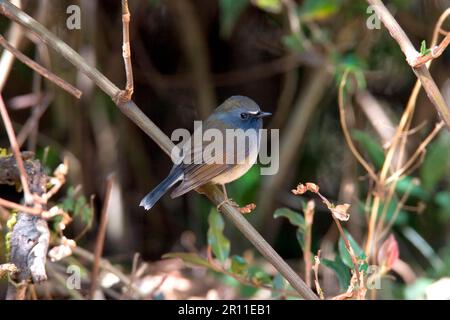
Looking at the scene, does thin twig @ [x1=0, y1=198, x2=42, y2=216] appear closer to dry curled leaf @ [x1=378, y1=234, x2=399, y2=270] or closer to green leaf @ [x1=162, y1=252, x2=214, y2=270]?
green leaf @ [x1=162, y1=252, x2=214, y2=270]

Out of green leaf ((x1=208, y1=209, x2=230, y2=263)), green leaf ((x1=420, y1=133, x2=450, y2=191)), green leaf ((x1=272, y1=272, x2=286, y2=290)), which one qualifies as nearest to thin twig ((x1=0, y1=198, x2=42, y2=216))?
green leaf ((x1=208, y1=209, x2=230, y2=263))

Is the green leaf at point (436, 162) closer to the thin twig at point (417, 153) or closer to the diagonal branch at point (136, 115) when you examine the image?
the thin twig at point (417, 153)

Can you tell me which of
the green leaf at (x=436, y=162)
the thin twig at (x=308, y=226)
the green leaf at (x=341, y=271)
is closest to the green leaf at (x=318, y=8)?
the green leaf at (x=436, y=162)

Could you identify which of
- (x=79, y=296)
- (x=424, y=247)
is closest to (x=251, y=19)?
(x=424, y=247)

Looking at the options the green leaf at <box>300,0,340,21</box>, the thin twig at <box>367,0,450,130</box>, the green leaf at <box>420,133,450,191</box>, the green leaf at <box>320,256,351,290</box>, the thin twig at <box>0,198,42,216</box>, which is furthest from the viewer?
the green leaf at <box>420,133,450,191</box>

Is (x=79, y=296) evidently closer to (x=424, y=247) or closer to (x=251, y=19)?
(x=424, y=247)

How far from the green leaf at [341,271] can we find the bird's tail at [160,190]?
768 millimetres

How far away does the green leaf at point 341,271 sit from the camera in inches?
113

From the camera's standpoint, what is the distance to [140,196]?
536 cm

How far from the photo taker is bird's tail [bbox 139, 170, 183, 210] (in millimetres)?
3045

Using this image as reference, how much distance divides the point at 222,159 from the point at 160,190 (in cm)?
39
